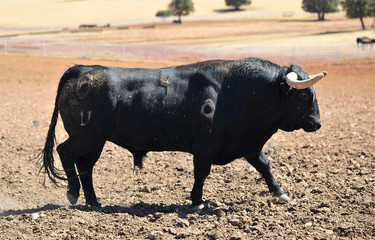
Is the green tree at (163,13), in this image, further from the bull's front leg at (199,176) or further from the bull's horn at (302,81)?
the bull's horn at (302,81)

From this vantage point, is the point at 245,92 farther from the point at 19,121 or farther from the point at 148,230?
the point at 19,121

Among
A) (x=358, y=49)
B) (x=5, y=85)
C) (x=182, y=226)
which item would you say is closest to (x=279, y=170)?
(x=182, y=226)

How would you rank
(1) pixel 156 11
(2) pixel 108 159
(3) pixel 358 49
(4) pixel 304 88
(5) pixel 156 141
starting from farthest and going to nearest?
(1) pixel 156 11
(3) pixel 358 49
(2) pixel 108 159
(5) pixel 156 141
(4) pixel 304 88

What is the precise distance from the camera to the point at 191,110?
264 inches

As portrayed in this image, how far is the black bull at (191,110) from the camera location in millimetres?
6629

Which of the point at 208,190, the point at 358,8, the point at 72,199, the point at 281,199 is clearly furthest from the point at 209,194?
the point at 358,8

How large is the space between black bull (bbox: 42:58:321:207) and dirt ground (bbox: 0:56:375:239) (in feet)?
2.32

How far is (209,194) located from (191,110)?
5.12ft

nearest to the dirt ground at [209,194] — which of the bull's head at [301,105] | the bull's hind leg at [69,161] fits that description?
the bull's hind leg at [69,161]

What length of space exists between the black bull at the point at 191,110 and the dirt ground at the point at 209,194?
2.32 ft

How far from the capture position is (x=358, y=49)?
33.8m

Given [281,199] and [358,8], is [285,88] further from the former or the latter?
[358,8]

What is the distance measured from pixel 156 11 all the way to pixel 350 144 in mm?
94251

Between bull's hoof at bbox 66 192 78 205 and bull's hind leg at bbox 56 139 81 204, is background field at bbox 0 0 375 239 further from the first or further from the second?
bull's hind leg at bbox 56 139 81 204
